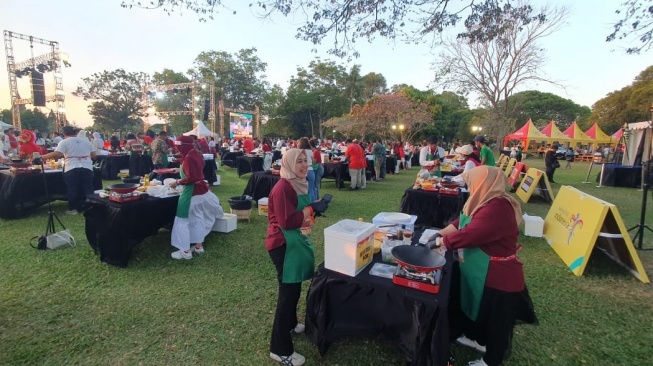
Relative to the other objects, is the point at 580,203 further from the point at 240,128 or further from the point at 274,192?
the point at 240,128

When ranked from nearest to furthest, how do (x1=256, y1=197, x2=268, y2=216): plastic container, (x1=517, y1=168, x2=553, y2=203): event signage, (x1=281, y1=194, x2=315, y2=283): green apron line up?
(x1=281, y1=194, x2=315, y2=283): green apron
(x1=256, y1=197, x2=268, y2=216): plastic container
(x1=517, y1=168, x2=553, y2=203): event signage

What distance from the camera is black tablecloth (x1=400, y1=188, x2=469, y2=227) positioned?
5367mm

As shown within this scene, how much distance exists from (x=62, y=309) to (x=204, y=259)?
62.7 inches

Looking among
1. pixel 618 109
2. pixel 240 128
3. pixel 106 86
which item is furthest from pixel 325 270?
pixel 106 86

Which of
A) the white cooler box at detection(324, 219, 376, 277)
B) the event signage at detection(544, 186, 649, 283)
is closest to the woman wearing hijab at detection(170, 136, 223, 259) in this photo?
the white cooler box at detection(324, 219, 376, 277)

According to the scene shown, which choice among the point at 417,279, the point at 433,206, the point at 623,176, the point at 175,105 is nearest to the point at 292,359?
the point at 417,279

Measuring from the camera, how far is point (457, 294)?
252cm

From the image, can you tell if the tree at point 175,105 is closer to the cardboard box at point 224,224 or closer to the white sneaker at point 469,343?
the cardboard box at point 224,224

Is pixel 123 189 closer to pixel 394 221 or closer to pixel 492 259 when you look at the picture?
pixel 394 221

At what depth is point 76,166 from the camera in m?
6.05

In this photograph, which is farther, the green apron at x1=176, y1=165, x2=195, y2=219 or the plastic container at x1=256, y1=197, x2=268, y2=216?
the plastic container at x1=256, y1=197, x2=268, y2=216

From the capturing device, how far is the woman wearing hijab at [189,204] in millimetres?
4281

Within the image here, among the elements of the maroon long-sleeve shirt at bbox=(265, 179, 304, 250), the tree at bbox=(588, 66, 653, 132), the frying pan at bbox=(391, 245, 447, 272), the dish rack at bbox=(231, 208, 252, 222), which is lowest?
the dish rack at bbox=(231, 208, 252, 222)

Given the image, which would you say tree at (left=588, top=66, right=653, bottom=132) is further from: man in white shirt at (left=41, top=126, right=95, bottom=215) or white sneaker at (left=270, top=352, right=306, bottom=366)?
man in white shirt at (left=41, top=126, right=95, bottom=215)
